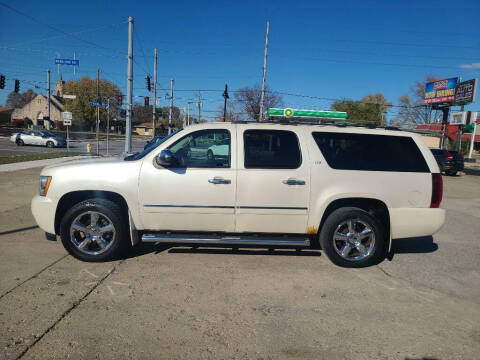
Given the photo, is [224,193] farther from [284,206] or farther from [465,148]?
[465,148]

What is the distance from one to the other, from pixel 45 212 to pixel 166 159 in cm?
170

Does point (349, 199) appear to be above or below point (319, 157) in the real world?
below

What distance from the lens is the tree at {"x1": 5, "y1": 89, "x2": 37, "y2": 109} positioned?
10962cm

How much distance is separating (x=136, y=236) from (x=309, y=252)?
97.7 inches

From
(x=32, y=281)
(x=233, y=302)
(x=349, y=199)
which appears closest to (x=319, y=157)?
(x=349, y=199)

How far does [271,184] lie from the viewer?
13.9 feet

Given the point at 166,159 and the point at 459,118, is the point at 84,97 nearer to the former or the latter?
the point at 459,118

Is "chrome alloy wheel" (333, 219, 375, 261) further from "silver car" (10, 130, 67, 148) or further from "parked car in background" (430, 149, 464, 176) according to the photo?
"silver car" (10, 130, 67, 148)

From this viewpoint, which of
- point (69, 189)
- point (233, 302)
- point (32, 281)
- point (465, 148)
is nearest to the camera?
point (233, 302)

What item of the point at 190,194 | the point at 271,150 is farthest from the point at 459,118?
the point at 190,194

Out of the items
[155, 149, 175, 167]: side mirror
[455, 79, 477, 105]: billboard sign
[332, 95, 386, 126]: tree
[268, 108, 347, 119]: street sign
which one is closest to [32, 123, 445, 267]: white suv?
[155, 149, 175, 167]: side mirror

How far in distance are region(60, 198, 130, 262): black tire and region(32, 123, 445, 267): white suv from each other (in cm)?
1

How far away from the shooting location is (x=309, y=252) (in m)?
5.02

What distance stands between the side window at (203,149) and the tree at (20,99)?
418ft
